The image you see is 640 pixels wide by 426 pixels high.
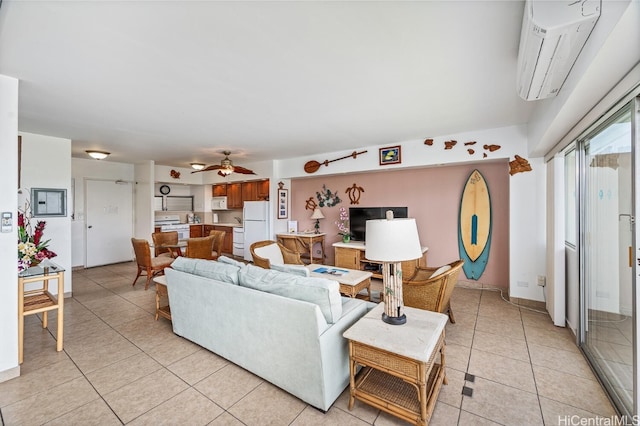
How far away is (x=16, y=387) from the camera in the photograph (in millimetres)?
2031

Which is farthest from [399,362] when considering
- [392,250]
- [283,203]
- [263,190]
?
[263,190]

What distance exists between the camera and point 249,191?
6945 millimetres

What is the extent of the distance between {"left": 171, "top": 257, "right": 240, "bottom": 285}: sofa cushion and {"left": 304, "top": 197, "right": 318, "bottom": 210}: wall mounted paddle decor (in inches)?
140

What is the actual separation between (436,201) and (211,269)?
12.4ft

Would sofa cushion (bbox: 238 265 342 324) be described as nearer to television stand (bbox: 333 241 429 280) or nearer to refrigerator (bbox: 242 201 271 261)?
television stand (bbox: 333 241 429 280)

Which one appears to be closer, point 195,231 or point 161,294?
point 161,294

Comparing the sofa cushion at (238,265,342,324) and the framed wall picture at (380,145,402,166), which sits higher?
the framed wall picture at (380,145,402,166)

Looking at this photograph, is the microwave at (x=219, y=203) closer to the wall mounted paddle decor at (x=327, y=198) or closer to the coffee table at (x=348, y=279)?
the wall mounted paddle decor at (x=327, y=198)

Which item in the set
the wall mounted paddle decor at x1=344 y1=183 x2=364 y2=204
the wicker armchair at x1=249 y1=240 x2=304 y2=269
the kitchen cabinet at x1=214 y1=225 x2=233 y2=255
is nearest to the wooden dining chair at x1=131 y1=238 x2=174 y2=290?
the wicker armchair at x1=249 y1=240 x2=304 y2=269

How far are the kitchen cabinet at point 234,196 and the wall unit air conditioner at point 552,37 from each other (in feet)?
21.3

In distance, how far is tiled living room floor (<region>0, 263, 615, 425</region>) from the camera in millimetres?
1729

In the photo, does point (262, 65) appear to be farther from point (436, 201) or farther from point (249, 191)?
point (249, 191)

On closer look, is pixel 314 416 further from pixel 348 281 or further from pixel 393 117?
pixel 393 117

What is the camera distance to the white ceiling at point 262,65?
1511mm
